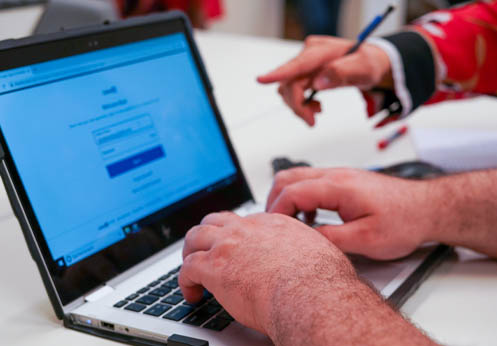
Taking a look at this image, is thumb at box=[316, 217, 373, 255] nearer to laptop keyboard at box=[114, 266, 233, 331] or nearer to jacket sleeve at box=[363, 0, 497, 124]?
laptop keyboard at box=[114, 266, 233, 331]

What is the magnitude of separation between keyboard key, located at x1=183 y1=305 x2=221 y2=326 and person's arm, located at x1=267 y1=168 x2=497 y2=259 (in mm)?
163

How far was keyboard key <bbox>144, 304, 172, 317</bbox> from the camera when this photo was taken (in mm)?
607

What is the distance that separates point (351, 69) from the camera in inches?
41.0

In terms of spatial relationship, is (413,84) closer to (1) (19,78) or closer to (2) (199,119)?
(2) (199,119)

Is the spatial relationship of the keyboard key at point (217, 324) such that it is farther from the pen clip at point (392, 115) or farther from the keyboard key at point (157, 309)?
the pen clip at point (392, 115)

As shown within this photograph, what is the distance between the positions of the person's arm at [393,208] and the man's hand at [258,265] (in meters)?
0.08

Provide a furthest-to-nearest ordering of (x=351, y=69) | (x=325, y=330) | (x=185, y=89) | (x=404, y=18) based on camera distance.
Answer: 1. (x=404, y=18)
2. (x=351, y=69)
3. (x=185, y=89)
4. (x=325, y=330)

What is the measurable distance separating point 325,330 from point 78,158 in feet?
1.14

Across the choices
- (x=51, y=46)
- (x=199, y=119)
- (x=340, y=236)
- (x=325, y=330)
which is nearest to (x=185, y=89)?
(x=199, y=119)

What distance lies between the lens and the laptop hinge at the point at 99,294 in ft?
2.13

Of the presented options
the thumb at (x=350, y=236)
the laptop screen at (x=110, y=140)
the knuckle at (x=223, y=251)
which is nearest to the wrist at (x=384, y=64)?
the laptop screen at (x=110, y=140)

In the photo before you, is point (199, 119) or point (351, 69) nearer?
point (199, 119)

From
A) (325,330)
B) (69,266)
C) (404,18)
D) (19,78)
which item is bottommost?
(325,330)

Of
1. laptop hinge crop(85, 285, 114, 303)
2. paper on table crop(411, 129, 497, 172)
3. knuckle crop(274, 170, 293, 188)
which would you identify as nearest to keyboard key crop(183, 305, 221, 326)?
laptop hinge crop(85, 285, 114, 303)
